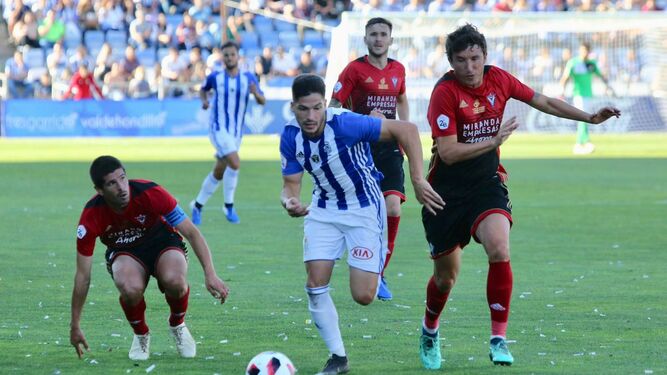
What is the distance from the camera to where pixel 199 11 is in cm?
3841

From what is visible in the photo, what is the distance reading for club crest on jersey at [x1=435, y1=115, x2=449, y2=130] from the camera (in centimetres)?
739

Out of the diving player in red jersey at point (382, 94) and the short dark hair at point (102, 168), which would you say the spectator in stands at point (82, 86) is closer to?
the diving player in red jersey at point (382, 94)

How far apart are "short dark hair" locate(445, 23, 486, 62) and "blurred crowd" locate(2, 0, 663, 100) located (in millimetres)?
24633

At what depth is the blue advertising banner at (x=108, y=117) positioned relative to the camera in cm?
3256

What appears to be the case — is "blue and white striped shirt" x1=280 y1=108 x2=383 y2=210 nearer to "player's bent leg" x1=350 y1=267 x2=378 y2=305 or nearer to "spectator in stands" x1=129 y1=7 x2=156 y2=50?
"player's bent leg" x1=350 y1=267 x2=378 y2=305

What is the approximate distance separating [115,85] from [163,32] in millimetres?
4302

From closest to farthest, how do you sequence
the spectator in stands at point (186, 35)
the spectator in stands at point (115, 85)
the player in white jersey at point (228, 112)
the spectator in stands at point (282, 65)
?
1. the player in white jersey at point (228, 112)
2. the spectator in stands at point (115, 85)
3. the spectator in stands at point (282, 65)
4. the spectator in stands at point (186, 35)

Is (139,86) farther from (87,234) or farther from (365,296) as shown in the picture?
(365,296)

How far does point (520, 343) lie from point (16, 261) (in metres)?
5.93

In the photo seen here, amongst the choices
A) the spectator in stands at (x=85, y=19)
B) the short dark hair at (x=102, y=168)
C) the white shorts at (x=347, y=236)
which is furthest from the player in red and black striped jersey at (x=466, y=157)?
the spectator in stands at (x=85, y=19)

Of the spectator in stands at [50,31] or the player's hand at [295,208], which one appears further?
the spectator in stands at [50,31]

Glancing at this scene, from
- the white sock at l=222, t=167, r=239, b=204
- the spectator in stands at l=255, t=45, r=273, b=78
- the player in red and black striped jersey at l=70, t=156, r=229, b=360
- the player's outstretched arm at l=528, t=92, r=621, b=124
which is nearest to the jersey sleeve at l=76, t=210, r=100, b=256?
the player in red and black striped jersey at l=70, t=156, r=229, b=360

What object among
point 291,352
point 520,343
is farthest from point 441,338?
point 291,352

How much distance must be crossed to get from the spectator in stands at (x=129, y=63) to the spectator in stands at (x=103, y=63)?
49cm
